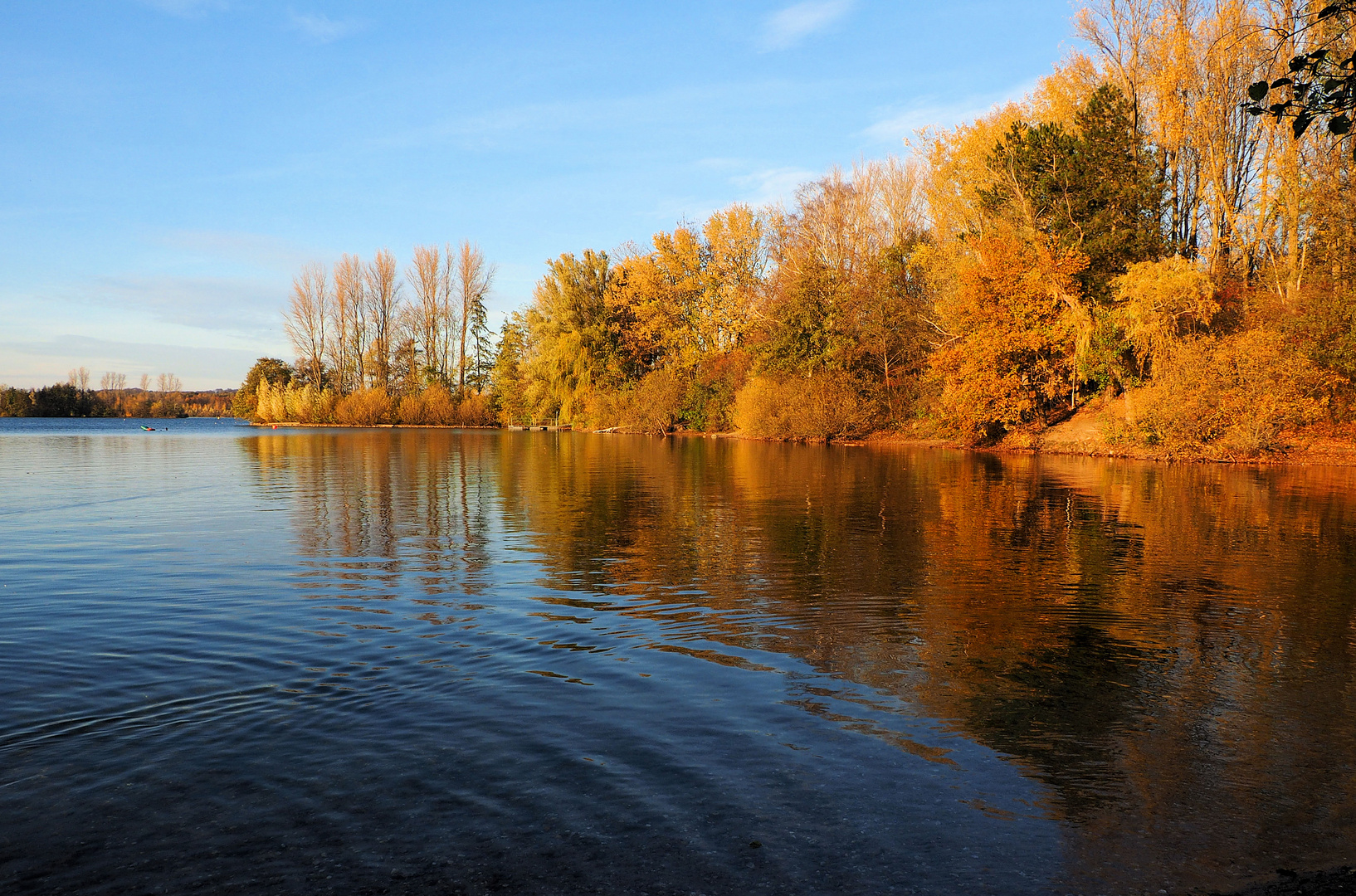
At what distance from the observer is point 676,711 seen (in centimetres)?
566

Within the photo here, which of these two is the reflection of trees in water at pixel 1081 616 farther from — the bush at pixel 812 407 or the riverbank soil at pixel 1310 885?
the bush at pixel 812 407

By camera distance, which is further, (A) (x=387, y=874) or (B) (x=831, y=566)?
(B) (x=831, y=566)

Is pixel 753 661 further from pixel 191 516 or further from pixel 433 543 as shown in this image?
pixel 191 516

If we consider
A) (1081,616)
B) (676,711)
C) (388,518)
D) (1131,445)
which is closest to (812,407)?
(1131,445)

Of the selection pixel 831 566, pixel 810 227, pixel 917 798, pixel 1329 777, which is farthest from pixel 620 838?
pixel 810 227

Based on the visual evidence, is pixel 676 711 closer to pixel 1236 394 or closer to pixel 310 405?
pixel 1236 394

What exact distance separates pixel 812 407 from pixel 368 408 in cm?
4761

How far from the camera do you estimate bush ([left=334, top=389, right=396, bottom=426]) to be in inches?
3049

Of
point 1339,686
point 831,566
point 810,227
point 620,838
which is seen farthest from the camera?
point 810,227

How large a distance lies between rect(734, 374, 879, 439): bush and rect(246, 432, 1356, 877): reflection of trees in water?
23624mm

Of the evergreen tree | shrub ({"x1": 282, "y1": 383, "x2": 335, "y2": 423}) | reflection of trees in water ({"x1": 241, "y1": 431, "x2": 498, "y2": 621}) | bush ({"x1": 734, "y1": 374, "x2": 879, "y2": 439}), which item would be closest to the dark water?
reflection of trees in water ({"x1": 241, "y1": 431, "x2": 498, "y2": 621})

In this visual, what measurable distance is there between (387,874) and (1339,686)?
6547 millimetres

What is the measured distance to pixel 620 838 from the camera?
3.95 meters

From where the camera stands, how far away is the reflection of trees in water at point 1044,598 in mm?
4602
